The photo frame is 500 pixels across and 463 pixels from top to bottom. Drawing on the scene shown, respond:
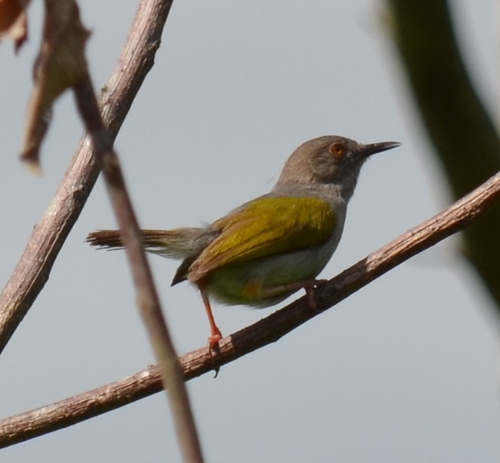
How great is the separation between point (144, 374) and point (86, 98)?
3.31 meters

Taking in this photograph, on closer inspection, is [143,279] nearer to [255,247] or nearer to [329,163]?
[255,247]

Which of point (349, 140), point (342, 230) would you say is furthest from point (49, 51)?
point (349, 140)

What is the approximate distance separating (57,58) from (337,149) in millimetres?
7666

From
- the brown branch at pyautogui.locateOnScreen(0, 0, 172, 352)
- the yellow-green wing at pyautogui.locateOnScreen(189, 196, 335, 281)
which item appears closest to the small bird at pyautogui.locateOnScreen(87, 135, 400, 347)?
the yellow-green wing at pyautogui.locateOnScreen(189, 196, 335, 281)

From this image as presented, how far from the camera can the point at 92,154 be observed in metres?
4.16

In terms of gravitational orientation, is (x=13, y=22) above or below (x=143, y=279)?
above

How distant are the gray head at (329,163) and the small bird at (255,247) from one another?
36.9 inches

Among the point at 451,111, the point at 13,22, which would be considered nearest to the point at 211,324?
the point at 451,111

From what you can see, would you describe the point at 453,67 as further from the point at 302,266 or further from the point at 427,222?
the point at 302,266

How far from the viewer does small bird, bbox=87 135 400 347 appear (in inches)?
240

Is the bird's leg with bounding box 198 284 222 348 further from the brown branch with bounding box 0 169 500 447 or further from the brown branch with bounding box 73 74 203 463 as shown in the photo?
the brown branch with bounding box 73 74 203 463

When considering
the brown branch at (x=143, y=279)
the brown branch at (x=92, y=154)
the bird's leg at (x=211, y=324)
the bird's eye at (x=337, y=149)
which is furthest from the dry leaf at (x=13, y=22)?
the bird's eye at (x=337, y=149)

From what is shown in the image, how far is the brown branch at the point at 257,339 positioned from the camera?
3.68m

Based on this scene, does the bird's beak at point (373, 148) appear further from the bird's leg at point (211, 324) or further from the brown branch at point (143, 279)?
the brown branch at point (143, 279)
